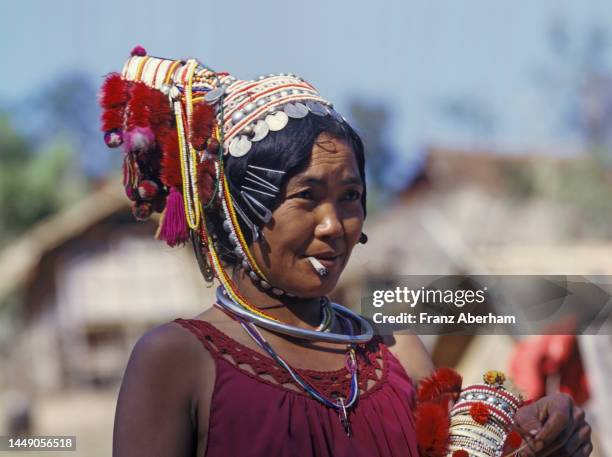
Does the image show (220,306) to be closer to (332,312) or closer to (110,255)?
(332,312)

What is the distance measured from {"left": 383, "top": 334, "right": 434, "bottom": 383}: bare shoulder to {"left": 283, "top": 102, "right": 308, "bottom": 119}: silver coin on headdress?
1.99 feet

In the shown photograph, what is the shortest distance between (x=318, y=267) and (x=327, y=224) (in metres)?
0.09

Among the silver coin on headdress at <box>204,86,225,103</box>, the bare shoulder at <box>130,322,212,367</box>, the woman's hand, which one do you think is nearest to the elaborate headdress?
the silver coin on headdress at <box>204,86,225,103</box>

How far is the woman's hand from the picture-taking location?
2.10 metres

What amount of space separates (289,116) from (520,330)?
10.4 ft

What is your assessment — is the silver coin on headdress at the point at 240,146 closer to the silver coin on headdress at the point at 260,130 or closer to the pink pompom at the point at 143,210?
the silver coin on headdress at the point at 260,130

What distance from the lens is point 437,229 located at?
18.3 meters

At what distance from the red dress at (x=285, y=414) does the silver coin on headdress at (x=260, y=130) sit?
398mm

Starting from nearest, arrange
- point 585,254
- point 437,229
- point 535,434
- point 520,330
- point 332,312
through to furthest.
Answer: point 535,434, point 332,312, point 520,330, point 585,254, point 437,229

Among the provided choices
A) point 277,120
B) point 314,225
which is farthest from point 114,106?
point 314,225

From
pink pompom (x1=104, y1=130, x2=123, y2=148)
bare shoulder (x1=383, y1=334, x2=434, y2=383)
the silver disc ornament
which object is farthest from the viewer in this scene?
bare shoulder (x1=383, y1=334, x2=434, y2=383)

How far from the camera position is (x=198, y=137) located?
7.11 feet

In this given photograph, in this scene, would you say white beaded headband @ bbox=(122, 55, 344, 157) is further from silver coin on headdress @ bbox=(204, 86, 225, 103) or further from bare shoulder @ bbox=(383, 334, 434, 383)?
bare shoulder @ bbox=(383, 334, 434, 383)

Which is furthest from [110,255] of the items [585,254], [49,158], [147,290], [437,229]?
[585,254]
